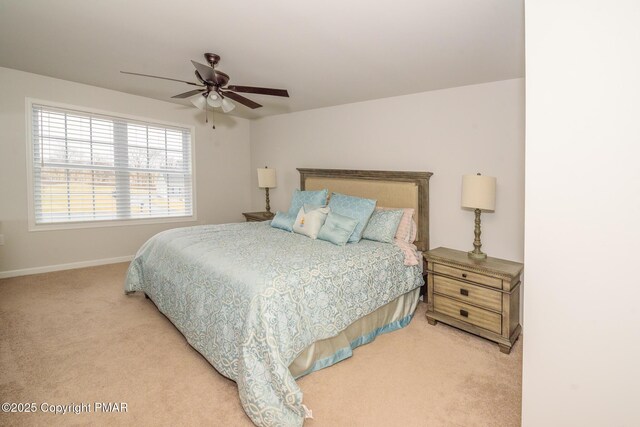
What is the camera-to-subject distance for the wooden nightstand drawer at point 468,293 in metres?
2.54

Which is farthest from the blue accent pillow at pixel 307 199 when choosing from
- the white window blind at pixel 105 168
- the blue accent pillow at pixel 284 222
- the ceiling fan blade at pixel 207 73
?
the white window blind at pixel 105 168

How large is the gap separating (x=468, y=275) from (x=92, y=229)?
4.69 metres

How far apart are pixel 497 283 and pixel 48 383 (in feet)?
10.4

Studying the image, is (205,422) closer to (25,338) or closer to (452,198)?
(25,338)

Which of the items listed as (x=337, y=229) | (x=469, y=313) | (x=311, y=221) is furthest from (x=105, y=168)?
(x=469, y=313)

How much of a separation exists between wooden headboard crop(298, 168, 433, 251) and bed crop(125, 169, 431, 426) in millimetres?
22

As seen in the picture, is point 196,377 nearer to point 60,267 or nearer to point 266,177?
point 60,267

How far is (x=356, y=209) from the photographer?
10.7 ft

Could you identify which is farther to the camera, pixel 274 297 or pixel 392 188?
pixel 392 188

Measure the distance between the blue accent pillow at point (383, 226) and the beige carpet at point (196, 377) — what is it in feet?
2.75

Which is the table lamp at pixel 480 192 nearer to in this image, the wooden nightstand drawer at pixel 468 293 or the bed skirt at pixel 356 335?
the wooden nightstand drawer at pixel 468 293

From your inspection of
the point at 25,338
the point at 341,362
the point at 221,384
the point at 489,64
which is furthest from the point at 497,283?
the point at 25,338

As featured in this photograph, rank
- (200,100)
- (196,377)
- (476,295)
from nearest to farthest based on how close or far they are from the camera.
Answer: (196,377), (476,295), (200,100)

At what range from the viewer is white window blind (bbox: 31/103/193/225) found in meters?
4.02
